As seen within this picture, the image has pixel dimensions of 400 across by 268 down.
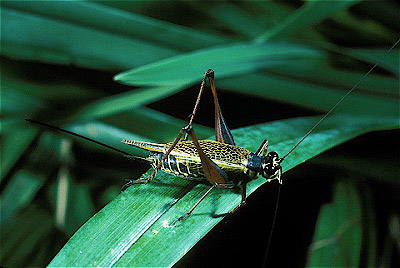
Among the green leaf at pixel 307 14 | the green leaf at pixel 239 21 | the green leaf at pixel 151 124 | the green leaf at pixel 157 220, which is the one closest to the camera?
the green leaf at pixel 157 220

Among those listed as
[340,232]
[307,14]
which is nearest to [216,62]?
[307,14]

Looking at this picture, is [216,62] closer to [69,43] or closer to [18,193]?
[69,43]

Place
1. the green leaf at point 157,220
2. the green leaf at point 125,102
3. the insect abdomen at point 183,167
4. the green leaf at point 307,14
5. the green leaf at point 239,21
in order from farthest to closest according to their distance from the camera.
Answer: the green leaf at point 239,21, the green leaf at point 125,102, the green leaf at point 307,14, the insect abdomen at point 183,167, the green leaf at point 157,220

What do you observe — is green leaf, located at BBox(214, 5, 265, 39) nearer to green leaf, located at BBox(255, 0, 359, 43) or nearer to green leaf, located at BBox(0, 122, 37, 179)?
green leaf, located at BBox(255, 0, 359, 43)

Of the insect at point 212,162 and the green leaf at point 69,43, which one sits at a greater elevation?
the green leaf at point 69,43

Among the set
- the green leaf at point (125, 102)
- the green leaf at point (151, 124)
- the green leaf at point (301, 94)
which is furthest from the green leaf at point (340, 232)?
the green leaf at point (125, 102)

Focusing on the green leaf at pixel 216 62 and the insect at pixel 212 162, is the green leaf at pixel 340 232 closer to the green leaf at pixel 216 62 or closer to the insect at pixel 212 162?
the insect at pixel 212 162

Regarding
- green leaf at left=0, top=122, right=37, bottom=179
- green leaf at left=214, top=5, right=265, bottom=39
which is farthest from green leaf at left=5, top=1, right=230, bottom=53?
green leaf at left=0, top=122, right=37, bottom=179

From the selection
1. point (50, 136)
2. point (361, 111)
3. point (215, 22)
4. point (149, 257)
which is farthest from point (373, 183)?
point (50, 136)
